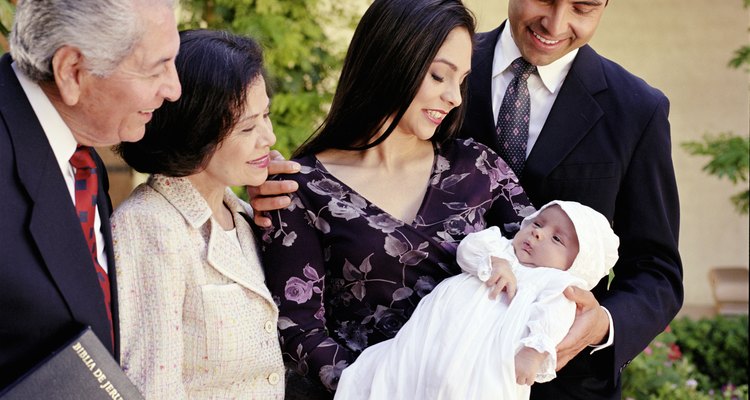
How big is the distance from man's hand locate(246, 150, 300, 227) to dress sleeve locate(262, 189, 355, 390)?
0.10 feet

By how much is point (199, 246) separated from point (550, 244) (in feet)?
3.02

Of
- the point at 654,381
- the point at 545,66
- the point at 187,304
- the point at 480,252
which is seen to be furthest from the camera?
the point at 654,381

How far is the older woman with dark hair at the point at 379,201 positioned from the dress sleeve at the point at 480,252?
0.11m

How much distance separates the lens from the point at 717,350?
6.74 m

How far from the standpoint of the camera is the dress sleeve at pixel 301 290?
2744 mm

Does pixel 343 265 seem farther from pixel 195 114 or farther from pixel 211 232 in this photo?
pixel 195 114

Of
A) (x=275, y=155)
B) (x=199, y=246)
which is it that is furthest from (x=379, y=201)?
(x=199, y=246)

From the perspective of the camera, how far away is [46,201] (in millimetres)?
2086

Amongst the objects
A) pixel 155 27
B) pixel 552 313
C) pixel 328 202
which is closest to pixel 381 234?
pixel 328 202

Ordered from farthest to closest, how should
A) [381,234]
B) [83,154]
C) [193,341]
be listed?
[381,234]
[193,341]
[83,154]

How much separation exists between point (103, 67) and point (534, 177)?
1.46 m

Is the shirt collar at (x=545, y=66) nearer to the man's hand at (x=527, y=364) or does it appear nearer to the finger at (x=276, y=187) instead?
the finger at (x=276, y=187)

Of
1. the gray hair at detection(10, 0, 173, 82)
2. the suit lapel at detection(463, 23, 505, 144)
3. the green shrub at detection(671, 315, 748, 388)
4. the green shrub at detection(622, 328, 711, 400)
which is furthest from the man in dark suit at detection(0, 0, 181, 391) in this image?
the green shrub at detection(671, 315, 748, 388)

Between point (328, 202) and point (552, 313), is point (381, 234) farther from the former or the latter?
point (552, 313)
